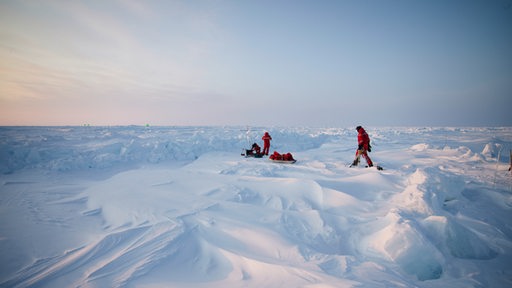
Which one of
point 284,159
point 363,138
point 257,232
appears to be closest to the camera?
point 257,232

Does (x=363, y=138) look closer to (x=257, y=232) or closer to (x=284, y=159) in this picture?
(x=284, y=159)

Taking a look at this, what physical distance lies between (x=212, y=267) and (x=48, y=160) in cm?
1063

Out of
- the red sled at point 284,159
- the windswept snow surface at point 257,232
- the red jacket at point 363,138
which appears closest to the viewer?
the windswept snow surface at point 257,232

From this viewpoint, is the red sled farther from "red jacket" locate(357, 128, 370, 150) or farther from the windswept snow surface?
"red jacket" locate(357, 128, 370, 150)

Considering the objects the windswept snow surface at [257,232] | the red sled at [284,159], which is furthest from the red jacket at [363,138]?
the red sled at [284,159]

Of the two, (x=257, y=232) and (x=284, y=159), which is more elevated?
(x=284, y=159)

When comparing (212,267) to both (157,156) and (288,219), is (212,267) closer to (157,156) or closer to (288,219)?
(288,219)

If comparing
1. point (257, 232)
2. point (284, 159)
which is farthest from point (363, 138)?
point (257, 232)

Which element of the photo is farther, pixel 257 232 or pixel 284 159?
pixel 284 159

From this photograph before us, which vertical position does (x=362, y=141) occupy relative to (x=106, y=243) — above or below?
above

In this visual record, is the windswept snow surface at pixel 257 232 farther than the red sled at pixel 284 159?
No

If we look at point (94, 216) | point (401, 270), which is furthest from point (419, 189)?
point (94, 216)

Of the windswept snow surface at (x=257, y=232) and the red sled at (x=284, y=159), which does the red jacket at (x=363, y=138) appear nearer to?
the windswept snow surface at (x=257, y=232)

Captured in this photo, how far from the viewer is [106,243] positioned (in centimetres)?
326
